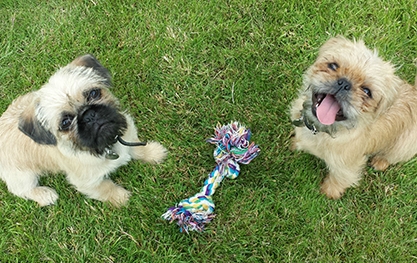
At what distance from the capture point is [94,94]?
285 centimetres

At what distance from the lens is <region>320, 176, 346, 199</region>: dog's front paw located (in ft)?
11.7

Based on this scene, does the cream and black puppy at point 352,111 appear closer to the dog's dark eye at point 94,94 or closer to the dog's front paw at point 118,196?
the dog's dark eye at point 94,94

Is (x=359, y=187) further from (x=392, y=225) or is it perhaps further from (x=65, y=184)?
(x=65, y=184)

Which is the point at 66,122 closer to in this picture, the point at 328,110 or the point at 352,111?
the point at 328,110

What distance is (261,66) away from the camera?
416 centimetres

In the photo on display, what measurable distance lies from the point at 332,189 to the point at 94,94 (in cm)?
229

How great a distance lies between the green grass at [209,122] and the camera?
3.59 m

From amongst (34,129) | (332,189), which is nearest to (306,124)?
(332,189)

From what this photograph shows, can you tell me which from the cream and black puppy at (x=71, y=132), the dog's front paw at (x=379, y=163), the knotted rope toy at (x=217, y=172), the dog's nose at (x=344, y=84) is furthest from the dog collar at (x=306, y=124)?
the cream and black puppy at (x=71, y=132)

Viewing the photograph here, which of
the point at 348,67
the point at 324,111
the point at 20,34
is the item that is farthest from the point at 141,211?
the point at 20,34

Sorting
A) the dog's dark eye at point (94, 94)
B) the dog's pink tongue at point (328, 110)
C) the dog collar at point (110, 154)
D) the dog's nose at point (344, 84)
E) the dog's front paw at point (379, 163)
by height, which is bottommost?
the dog's front paw at point (379, 163)

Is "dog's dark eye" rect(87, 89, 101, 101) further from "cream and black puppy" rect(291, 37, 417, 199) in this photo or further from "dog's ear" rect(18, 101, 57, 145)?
"cream and black puppy" rect(291, 37, 417, 199)

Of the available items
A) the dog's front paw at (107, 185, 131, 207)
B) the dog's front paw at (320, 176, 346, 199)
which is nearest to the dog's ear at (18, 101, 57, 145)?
the dog's front paw at (107, 185, 131, 207)

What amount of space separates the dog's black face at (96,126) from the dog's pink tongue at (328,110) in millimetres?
1482
